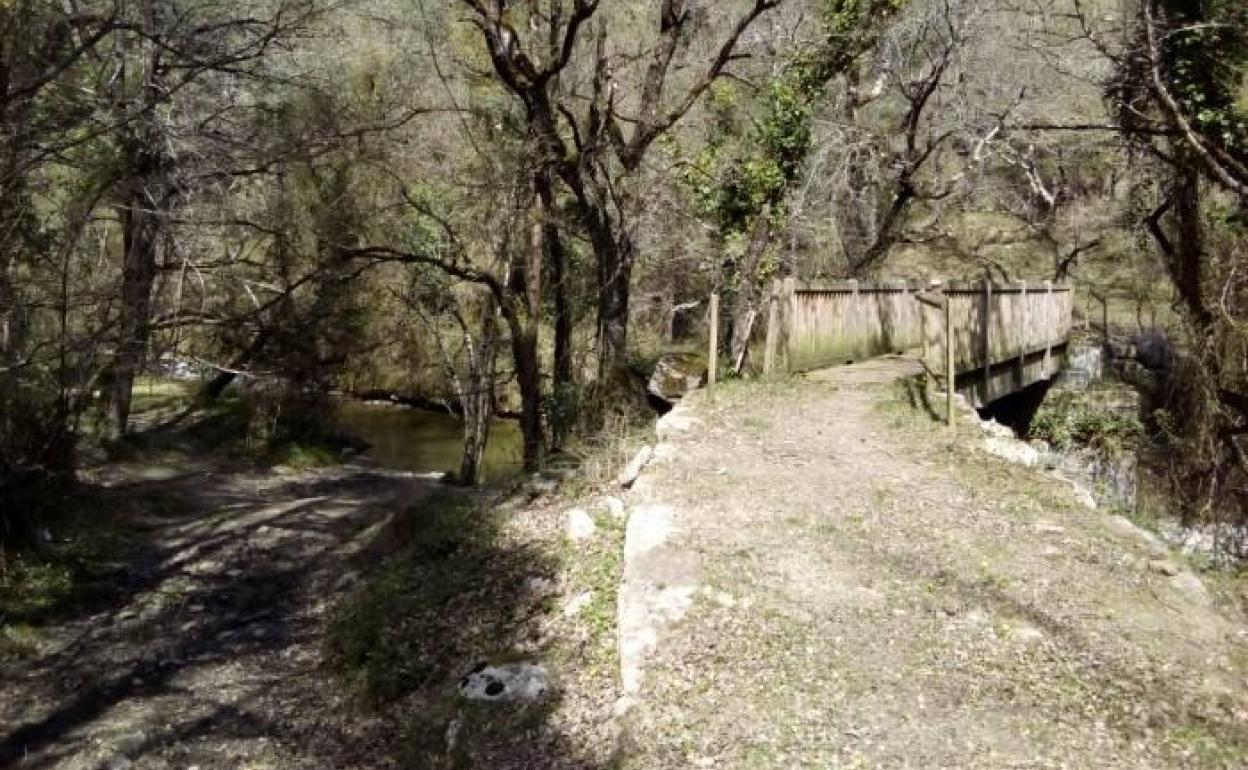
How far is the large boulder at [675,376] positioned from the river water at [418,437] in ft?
10.4

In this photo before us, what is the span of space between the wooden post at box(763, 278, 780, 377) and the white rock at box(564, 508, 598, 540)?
612cm

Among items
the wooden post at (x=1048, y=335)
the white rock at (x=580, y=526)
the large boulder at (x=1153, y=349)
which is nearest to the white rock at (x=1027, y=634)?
the white rock at (x=580, y=526)

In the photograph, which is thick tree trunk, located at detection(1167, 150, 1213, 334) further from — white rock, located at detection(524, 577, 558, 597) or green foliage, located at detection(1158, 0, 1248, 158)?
white rock, located at detection(524, 577, 558, 597)

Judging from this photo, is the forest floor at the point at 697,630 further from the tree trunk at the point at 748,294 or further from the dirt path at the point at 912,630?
the tree trunk at the point at 748,294

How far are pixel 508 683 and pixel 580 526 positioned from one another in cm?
213

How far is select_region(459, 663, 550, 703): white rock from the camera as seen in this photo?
6008mm

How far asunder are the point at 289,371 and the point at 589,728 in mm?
13730

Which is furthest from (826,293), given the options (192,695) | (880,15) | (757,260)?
(192,695)

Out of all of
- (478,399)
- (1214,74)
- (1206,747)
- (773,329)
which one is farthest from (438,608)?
(1214,74)

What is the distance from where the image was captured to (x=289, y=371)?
17.7 m

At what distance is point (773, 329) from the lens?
1379 cm

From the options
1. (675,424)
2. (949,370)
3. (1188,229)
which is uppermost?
(1188,229)

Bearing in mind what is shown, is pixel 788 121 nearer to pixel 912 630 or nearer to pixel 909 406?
pixel 909 406

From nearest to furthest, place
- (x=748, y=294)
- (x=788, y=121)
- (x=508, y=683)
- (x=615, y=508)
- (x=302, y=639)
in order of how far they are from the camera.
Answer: (x=508, y=683), (x=615, y=508), (x=302, y=639), (x=748, y=294), (x=788, y=121)
